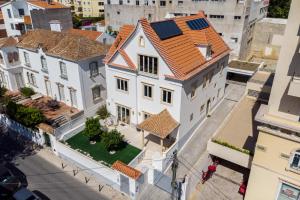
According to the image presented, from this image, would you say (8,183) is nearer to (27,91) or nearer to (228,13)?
(27,91)

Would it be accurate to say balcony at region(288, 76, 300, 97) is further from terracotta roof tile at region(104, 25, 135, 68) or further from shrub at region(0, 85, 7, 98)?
shrub at region(0, 85, 7, 98)

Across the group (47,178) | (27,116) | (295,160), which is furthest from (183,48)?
(27,116)

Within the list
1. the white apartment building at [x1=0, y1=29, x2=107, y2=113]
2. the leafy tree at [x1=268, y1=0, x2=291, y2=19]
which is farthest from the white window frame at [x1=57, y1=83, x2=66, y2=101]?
the leafy tree at [x1=268, y1=0, x2=291, y2=19]

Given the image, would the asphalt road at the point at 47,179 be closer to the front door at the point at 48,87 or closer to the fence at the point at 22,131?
the fence at the point at 22,131

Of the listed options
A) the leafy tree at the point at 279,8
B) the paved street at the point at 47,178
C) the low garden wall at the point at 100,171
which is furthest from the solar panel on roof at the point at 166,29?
the leafy tree at the point at 279,8

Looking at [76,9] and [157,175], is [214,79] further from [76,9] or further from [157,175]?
[76,9]

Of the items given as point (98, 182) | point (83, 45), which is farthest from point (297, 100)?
point (83, 45)
